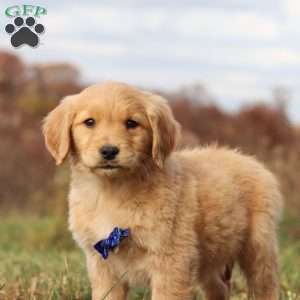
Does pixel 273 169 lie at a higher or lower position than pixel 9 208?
higher

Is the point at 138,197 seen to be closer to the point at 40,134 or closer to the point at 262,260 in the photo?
the point at 262,260

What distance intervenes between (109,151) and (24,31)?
288 cm

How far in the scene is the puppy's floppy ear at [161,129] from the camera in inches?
210

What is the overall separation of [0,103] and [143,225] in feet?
57.8

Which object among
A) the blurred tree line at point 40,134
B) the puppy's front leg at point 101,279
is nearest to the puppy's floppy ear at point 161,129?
the puppy's front leg at point 101,279

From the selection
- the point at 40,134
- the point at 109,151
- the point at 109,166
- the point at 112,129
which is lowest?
the point at 40,134

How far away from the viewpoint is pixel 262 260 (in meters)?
6.16

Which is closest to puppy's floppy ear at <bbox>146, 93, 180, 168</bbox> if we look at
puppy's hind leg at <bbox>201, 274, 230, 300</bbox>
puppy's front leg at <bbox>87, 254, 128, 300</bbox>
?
puppy's front leg at <bbox>87, 254, 128, 300</bbox>

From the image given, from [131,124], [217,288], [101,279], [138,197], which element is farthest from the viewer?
[217,288]

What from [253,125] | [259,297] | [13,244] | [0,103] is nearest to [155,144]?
[259,297]

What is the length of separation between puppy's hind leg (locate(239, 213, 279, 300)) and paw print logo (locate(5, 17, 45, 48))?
276 centimetres

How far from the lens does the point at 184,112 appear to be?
2048 cm

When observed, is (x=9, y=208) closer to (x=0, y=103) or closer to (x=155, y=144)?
(x=0, y=103)

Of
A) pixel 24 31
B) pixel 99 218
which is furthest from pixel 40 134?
pixel 99 218
